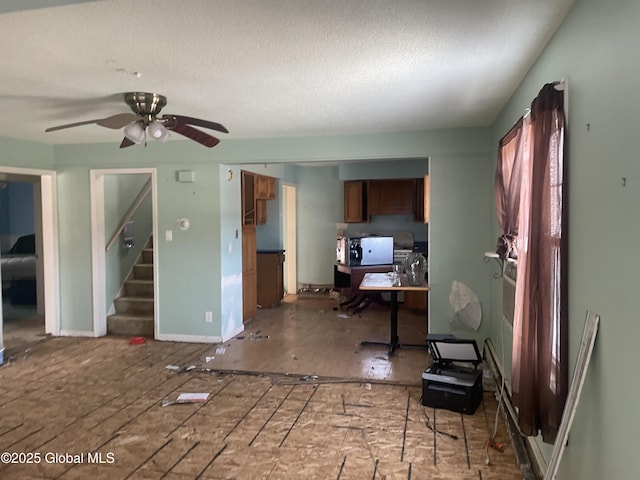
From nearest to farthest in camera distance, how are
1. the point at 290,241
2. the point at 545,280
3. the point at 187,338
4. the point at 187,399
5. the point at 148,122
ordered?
1. the point at 545,280
2. the point at 148,122
3. the point at 187,399
4. the point at 187,338
5. the point at 290,241

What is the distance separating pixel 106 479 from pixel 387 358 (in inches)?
111

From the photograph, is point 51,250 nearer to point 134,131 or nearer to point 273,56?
point 134,131

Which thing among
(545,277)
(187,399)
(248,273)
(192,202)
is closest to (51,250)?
(192,202)

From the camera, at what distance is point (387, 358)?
466cm

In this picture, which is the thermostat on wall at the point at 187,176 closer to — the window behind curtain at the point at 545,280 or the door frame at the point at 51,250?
the door frame at the point at 51,250

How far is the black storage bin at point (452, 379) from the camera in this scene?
338cm

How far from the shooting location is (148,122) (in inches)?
128

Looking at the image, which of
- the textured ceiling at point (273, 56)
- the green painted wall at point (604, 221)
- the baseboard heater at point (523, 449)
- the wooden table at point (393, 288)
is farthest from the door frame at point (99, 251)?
the green painted wall at point (604, 221)

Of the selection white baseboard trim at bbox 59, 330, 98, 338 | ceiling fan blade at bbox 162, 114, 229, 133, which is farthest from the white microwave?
ceiling fan blade at bbox 162, 114, 229, 133

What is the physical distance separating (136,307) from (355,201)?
383 cm

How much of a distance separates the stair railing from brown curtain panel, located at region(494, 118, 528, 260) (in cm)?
472

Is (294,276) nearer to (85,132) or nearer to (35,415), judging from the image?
(85,132)

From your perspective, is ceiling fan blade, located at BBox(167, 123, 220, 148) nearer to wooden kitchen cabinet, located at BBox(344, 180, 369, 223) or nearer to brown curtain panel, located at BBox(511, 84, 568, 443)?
brown curtain panel, located at BBox(511, 84, 568, 443)

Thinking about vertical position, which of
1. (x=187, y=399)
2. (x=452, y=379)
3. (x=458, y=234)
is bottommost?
(x=187, y=399)
